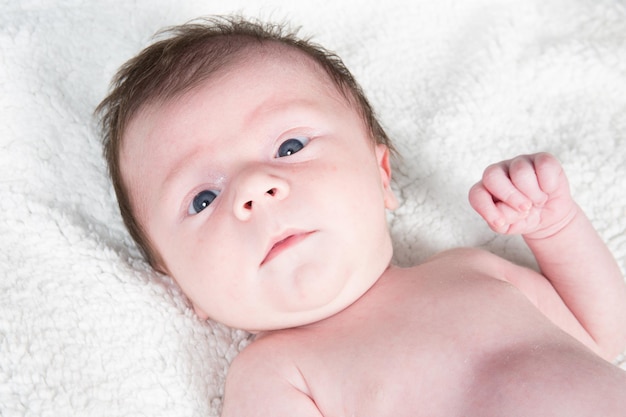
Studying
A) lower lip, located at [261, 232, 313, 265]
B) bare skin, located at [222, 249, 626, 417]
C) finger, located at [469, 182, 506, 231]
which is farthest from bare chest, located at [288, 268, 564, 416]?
lower lip, located at [261, 232, 313, 265]

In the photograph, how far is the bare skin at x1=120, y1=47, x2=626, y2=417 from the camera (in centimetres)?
122

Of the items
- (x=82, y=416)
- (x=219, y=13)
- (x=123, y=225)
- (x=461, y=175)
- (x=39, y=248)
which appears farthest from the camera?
(x=219, y=13)

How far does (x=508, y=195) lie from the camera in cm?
132

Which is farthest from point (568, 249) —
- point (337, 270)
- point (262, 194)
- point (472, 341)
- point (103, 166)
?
point (103, 166)

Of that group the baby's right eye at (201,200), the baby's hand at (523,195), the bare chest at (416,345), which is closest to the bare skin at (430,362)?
the bare chest at (416,345)

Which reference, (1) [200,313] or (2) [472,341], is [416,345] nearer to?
(2) [472,341]

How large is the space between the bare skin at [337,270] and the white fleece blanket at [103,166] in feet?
0.45

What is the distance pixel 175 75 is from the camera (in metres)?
1.41

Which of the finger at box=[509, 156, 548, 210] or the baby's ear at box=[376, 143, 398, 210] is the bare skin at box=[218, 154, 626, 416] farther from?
the baby's ear at box=[376, 143, 398, 210]

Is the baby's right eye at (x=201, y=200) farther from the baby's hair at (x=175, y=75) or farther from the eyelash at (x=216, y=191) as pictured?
the baby's hair at (x=175, y=75)

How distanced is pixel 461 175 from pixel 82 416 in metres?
0.92

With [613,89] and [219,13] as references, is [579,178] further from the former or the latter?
[219,13]

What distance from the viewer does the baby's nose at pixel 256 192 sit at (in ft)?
3.97

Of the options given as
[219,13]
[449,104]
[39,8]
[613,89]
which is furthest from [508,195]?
[39,8]
